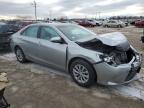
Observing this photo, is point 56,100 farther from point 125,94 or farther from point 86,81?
point 125,94

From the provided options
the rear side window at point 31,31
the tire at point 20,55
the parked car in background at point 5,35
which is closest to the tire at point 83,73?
the rear side window at point 31,31

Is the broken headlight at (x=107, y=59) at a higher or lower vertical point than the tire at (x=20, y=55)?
higher

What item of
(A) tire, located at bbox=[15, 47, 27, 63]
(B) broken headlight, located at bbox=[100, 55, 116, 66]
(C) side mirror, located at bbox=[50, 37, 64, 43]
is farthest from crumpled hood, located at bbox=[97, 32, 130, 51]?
(A) tire, located at bbox=[15, 47, 27, 63]

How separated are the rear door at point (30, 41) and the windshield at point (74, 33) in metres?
0.99

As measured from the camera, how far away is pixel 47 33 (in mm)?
6445

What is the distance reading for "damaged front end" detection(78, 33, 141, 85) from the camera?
191 inches

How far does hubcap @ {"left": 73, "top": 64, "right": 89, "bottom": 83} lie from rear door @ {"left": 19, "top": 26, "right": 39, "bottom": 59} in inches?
68.4

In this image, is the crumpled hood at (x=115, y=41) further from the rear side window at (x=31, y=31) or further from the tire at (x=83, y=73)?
the rear side window at (x=31, y=31)

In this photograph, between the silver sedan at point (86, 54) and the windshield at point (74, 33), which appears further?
the windshield at point (74, 33)

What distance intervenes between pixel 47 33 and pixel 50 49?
63cm

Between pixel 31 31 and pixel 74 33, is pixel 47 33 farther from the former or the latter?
pixel 31 31

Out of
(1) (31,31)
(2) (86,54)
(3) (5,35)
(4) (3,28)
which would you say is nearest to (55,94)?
(2) (86,54)

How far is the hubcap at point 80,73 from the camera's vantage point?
5.21 metres

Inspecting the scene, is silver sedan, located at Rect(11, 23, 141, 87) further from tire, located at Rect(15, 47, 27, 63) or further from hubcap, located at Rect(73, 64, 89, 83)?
tire, located at Rect(15, 47, 27, 63)
